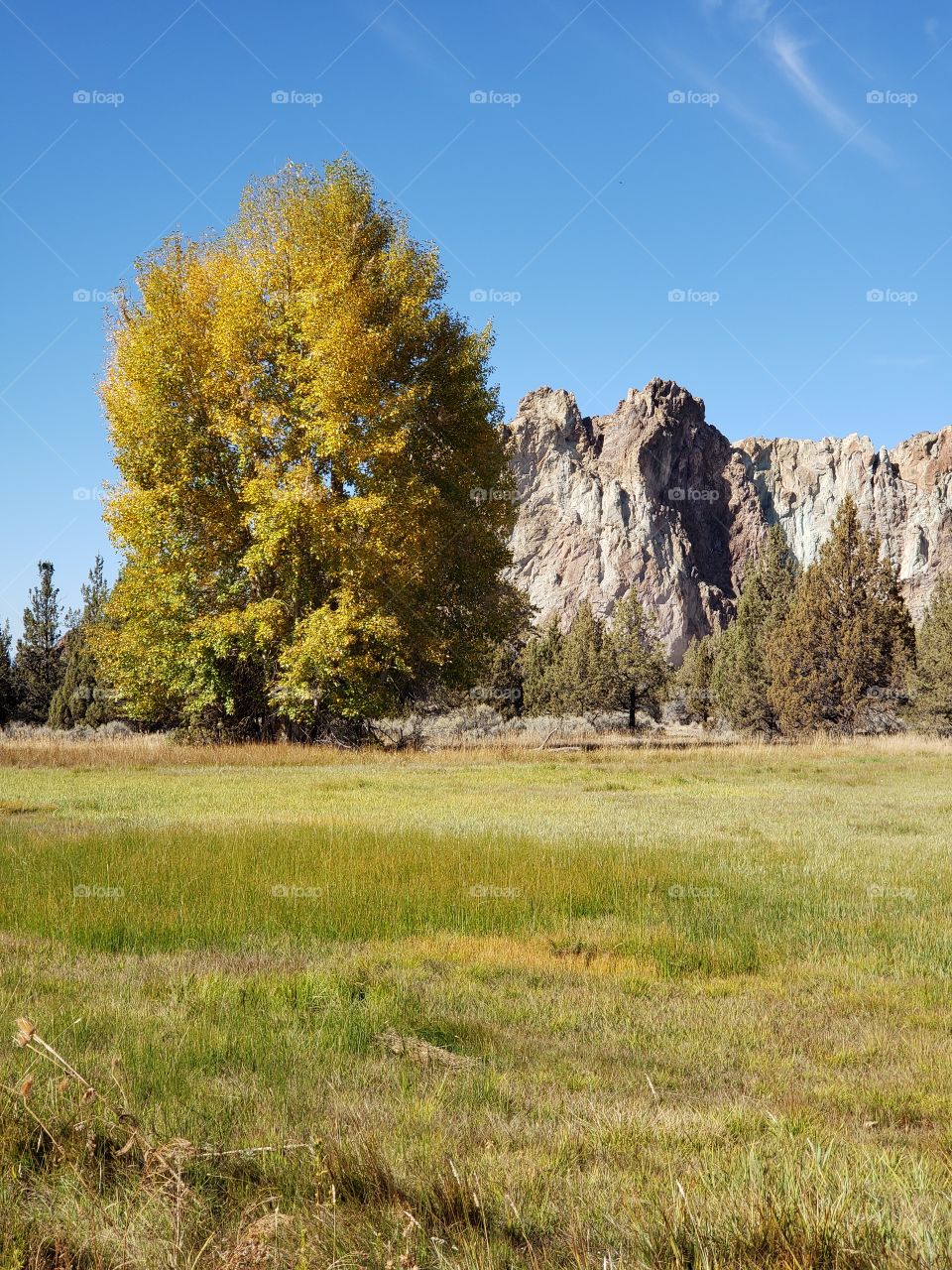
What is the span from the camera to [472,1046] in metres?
5.46

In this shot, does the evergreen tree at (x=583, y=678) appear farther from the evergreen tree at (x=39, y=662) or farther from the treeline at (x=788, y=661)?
the evergreen tree at (x=39, y=662)

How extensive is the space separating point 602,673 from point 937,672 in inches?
1001

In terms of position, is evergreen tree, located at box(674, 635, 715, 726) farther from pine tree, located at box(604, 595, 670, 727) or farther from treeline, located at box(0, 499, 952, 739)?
pine tree, located at box(604, 595, 670, 727)

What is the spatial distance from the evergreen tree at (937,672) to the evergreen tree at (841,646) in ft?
36.1

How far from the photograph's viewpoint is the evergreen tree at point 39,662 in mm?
63844

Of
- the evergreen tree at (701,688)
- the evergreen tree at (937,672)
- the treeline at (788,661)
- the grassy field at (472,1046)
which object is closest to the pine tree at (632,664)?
the treeline at (788,661)

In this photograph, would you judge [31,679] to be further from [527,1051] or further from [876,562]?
[527,1051]

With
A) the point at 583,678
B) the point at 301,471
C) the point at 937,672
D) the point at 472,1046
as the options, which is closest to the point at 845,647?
the point at 937,672

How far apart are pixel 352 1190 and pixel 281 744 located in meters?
26.3

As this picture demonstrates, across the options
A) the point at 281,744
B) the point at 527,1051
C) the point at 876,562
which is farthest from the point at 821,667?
the point at 527,1051

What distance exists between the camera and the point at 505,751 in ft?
102

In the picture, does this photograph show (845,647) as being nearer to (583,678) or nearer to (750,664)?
(750,664)

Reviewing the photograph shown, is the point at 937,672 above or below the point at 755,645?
below

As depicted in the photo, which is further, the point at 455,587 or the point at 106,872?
the point at 455,587
